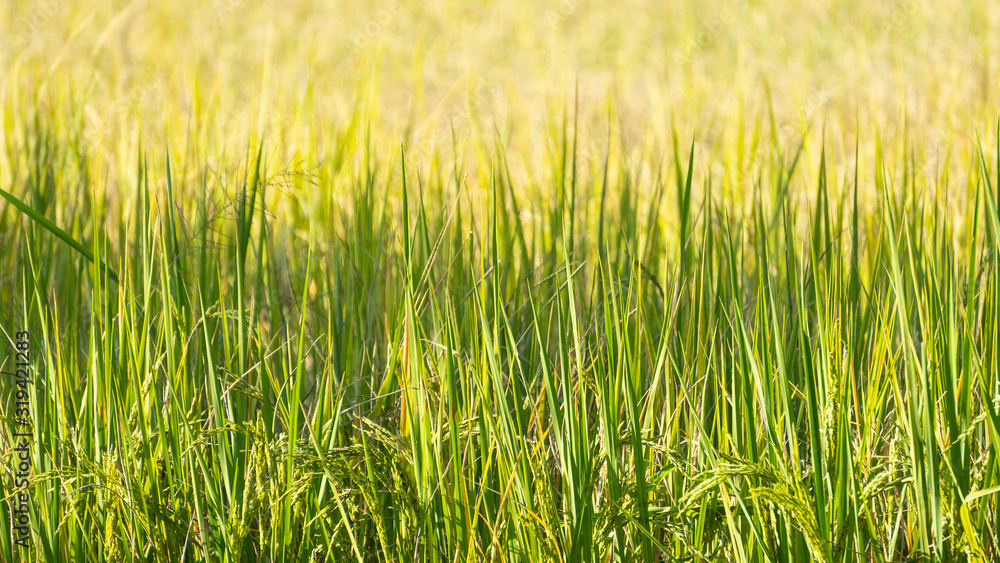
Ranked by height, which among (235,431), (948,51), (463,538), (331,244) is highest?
(948,51)

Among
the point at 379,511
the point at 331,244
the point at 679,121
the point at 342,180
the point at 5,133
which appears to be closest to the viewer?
the point at 379,511

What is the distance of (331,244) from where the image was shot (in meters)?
1.84

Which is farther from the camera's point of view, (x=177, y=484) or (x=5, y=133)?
(x=5, y=133)

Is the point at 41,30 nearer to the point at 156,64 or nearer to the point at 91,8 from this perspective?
the point at 91,8

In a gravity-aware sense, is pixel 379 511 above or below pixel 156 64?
below

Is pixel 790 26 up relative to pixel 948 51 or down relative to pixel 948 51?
up

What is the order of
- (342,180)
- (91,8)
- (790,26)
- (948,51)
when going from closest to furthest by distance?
(342,180) → (948,51) → (790,26) → (91,8)

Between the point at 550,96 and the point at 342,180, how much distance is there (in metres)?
1.40

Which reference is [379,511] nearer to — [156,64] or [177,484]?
[177,484]

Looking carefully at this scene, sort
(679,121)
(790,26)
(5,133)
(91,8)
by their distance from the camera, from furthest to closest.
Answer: (91,8), (790,26), (679,121), (5,133)

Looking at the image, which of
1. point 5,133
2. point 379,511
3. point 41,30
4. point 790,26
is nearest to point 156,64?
point 41,30

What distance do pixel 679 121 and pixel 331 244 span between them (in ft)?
5.94

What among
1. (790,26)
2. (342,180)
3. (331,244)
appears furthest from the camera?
(790,26)

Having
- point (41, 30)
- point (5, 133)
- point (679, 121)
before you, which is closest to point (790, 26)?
point (679, 121)
